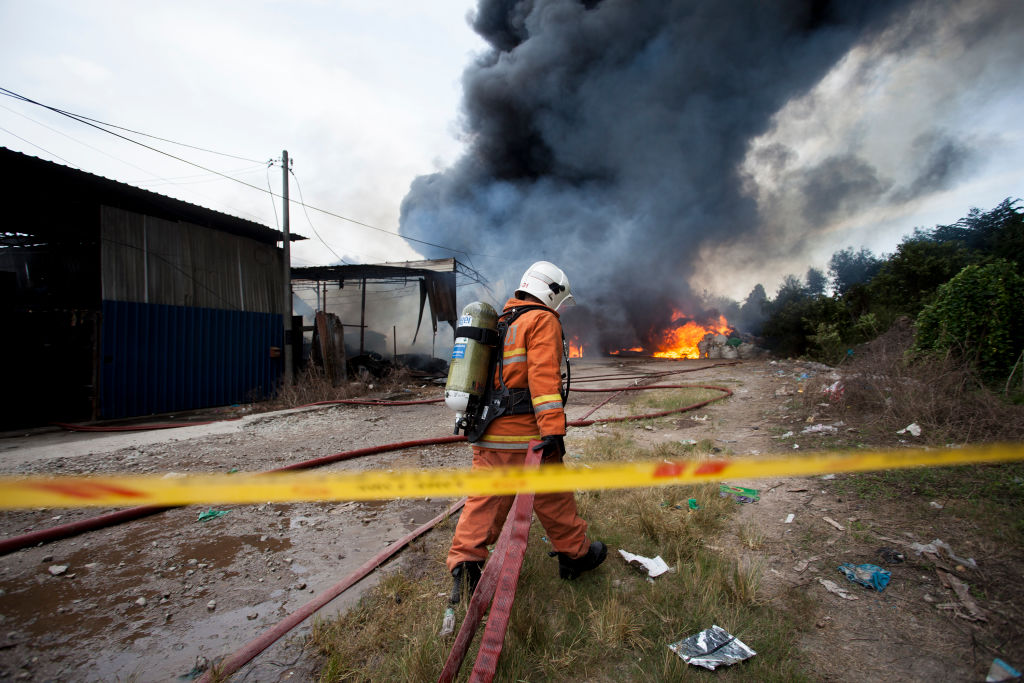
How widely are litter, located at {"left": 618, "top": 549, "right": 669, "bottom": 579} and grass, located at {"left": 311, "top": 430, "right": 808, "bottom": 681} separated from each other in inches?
1.5

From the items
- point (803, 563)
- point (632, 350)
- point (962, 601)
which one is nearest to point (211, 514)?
point (803, 563)

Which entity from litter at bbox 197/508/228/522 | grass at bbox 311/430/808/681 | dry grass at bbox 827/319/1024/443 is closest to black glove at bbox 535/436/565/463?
grass at bbox 311/430/808/681

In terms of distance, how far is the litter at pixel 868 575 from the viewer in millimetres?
2303

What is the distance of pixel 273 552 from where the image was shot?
2.96m

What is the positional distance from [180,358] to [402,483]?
35.3ft

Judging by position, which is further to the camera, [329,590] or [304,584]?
[304,584]

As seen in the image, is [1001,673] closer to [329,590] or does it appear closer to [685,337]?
[329,590]

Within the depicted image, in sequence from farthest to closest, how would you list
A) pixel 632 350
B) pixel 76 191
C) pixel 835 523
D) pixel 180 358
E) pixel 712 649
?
pixel 632 350 < pixel 180 358 < pixel 76 191 < pixel 835 523 < pixel 712 649

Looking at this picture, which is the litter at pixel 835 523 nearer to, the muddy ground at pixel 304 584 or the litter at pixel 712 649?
the muddy ground at pixel 304 584

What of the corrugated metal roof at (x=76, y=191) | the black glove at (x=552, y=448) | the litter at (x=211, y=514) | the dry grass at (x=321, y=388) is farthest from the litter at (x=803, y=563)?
the corrugated metal roof at (x=76, y=191)

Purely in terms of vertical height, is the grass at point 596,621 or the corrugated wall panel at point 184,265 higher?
the corrugated wall panel at point 184,265

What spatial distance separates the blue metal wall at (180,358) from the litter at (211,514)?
7273 mm

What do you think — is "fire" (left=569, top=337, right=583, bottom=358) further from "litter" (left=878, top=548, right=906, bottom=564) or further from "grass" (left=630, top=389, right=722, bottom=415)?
"litter" (left=878, top=548, right=906, bottom=564)

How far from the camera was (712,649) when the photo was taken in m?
1.91
